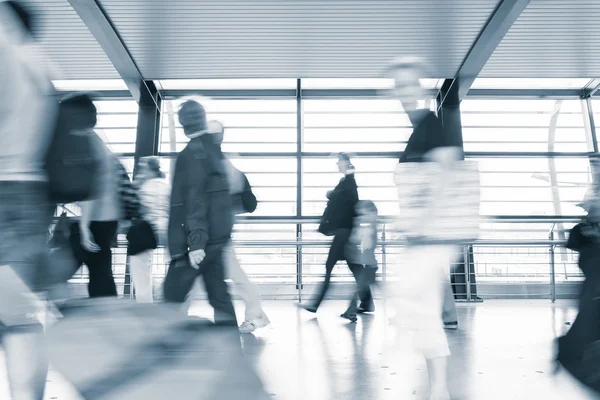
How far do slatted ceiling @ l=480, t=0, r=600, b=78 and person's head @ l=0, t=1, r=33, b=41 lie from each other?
8116 millimetres

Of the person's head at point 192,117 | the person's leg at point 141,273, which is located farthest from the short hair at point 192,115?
the person's leg at point 141,273

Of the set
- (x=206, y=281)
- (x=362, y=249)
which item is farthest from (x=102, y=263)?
(x=362, y=249)

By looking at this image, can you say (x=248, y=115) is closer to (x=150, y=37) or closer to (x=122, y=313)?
(x=150, y=37)

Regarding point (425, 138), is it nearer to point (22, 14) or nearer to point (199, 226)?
point (199, 226)

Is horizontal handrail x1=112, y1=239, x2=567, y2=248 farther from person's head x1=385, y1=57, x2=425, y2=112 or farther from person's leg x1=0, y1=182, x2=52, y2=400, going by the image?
person's leg x1=0, y1=182, x2=52, y2=400

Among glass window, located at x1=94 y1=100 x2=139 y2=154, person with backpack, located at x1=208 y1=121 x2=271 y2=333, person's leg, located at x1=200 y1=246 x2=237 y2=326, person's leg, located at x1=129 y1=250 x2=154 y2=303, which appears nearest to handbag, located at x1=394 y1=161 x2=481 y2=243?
person's leg, located at x1=200 y1=246 x2=237 y2=326

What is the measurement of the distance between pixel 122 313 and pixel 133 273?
9.98 feet

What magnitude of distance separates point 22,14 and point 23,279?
2.81ft

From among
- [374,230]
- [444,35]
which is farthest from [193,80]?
[374,230]

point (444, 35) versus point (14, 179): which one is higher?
point (444, 35)

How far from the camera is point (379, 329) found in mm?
4730

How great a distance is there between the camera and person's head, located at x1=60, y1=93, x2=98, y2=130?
1.90 m

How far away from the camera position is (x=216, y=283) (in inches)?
105

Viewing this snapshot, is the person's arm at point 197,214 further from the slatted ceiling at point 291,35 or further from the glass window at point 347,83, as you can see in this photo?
the glass window at point 347,83
